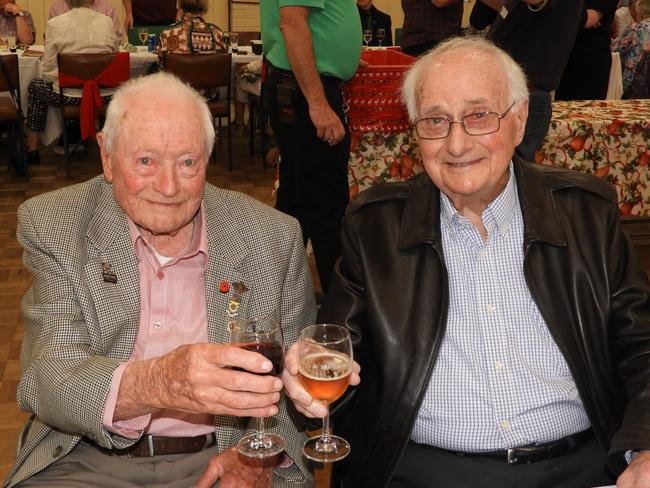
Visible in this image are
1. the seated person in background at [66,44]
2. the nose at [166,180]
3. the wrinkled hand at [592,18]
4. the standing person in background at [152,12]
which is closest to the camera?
the nose at [166,180]

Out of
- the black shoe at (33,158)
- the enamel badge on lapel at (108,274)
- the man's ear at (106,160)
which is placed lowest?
the black shoe at (33,158)

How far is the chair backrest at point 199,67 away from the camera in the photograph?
6473mm

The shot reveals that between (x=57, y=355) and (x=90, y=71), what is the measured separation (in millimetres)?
5161

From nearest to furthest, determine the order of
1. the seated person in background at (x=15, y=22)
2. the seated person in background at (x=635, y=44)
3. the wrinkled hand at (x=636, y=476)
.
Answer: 1. the wrinkled hand at (x=636, y=476)
2. the seated person in background at (x=635, y=44)
3. the seated person in background at (x=15, y=22)

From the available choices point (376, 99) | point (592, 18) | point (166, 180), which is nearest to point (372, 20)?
point (592, 18)

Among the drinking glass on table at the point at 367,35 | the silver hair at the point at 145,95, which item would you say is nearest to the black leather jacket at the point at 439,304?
the silver hair at the point at 145,95

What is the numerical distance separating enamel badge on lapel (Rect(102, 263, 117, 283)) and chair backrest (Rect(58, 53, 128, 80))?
16.2ft

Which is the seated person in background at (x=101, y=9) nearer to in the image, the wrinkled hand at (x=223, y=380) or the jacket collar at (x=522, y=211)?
the jacket collar at (x=522, y=211)

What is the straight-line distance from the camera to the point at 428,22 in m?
5.36

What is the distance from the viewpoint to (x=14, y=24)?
8125mm

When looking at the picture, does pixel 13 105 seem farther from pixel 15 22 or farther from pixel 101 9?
pixel 101 9

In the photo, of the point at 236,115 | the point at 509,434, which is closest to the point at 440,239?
the point at 509,434

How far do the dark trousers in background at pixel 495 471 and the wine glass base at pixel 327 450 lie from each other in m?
0.29

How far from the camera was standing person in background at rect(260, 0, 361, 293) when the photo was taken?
11.3ft
